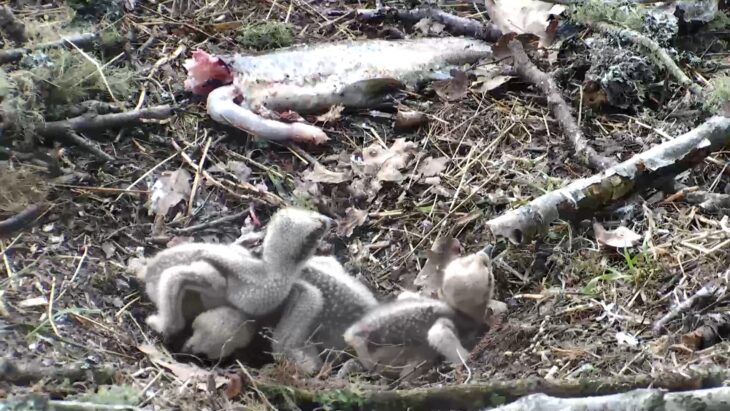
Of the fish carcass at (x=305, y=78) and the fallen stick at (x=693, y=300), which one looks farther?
the fish carcass at (x=305, y=78)

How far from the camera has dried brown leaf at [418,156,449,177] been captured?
14.1 ft

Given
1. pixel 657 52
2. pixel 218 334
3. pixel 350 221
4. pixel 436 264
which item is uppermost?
pixel 657 52

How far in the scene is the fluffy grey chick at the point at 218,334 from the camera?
3.29 m

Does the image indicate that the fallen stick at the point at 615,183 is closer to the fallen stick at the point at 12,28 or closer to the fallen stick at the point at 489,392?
the fallen stick at the point at 489,392

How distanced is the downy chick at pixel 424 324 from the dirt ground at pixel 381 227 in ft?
0.35

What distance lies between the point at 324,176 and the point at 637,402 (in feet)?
7.11

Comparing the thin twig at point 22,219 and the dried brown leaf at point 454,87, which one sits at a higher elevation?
the dried brown leaf at point 454,87

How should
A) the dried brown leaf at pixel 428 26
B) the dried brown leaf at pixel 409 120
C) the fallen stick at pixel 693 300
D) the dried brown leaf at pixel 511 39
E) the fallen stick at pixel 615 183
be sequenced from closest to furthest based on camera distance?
1. the fallen stick at pixel 693 300
2. the fallen stick at pixel 615 183
3. the dried brown leaf at pixel 409 120
4. the dried brown leaf at pixel 511 39
5. the dried brown leaf at pixel 428 26

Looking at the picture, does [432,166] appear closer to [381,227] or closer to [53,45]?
[381,227]

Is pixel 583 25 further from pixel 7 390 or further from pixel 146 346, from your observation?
pixel 7 390

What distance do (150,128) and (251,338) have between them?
1.56 meters

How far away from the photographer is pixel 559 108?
4.53m

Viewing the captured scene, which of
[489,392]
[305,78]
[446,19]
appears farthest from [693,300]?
[446,19]

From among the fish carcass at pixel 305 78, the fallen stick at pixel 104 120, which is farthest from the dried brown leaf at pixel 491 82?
the fallen stick at pixel 104 120
